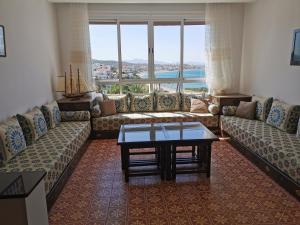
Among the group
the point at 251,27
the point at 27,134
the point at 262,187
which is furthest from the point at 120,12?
the point at 262,187

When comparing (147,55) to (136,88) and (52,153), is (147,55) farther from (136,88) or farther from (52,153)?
(52,153)

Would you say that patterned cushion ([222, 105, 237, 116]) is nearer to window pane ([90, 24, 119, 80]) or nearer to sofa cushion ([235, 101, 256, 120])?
sofa cushion ([235, 101, 256, 120])

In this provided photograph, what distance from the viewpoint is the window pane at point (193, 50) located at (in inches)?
209

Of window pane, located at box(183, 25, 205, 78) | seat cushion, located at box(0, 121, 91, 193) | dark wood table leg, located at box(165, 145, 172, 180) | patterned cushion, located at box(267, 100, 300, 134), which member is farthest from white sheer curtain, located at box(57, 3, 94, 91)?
patterned cushion, located at box(267, 100, 300, 134)

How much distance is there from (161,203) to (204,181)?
2.32ft

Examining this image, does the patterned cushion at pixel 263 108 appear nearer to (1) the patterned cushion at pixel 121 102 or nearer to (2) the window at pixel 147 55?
(2) the window at pixel 147 55

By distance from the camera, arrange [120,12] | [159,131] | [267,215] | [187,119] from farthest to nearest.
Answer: [120,12], [187,119], [159,131], [267,215]

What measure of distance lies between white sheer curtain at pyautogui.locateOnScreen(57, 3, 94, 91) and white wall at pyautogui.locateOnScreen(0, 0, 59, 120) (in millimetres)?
226

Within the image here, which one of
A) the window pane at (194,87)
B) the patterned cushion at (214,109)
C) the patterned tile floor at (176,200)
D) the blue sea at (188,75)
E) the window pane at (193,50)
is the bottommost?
the patterned tile floor at (176,200)

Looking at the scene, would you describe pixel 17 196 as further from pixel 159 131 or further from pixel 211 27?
pixel 211 27

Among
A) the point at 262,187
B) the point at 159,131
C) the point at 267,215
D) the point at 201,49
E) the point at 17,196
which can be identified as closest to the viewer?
the point at 17,196

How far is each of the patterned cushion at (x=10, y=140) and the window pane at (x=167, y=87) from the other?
326 cm

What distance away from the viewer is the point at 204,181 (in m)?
2.94

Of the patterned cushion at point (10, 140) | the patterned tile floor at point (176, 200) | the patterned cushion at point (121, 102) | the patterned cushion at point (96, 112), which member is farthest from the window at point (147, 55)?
the patterned cushion at point (10, 140)
